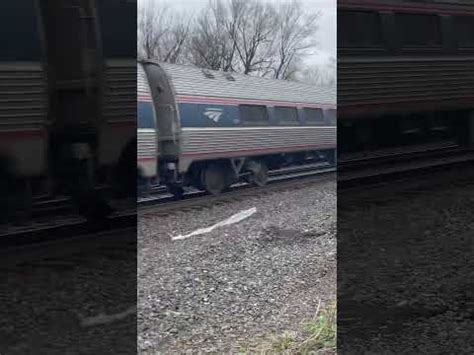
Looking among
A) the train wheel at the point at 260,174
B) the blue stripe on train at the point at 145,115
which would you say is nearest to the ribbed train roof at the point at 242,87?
the blue stripe on train at the point at 145,115

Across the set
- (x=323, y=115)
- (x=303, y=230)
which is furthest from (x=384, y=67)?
(x=303, y=230)

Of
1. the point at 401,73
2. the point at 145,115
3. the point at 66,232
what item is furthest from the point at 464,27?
the point at 66,232

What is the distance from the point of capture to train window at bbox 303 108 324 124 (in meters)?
3.03

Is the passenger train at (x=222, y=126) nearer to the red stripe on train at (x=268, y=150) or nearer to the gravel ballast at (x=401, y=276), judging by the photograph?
the red stripe on train at (x=268, y=150)

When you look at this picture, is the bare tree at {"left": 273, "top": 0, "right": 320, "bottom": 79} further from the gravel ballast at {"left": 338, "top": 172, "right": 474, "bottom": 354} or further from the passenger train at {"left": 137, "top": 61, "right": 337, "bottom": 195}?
the gravel ballast at {"left": 338, "top": 172, "right": 474, "bottom": 354}

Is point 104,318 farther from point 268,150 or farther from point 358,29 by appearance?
point 358,29

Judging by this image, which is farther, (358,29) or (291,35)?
(291,35)

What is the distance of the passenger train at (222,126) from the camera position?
2.85 m

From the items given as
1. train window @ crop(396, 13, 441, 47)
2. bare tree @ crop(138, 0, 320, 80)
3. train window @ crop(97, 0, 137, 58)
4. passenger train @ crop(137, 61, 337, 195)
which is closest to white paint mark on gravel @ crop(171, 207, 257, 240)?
passenger train @ crop(137, 61, 337, 195)

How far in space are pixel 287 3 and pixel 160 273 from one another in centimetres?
117

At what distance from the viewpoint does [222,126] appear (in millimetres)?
2982

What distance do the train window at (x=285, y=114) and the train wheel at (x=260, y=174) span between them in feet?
0.64

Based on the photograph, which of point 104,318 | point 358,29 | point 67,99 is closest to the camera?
point 67,99

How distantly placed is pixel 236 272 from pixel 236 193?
0.32m
